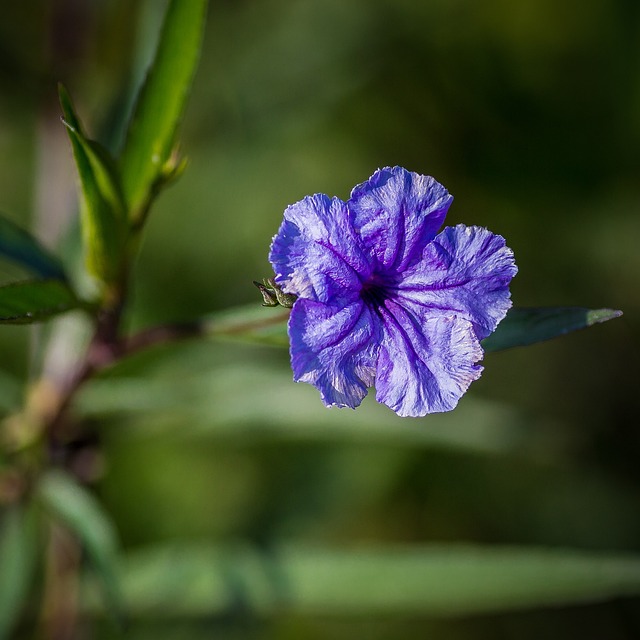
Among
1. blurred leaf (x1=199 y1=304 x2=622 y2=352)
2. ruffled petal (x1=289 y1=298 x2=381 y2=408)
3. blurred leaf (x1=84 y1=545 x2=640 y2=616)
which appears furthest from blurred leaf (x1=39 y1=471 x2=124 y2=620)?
ruffled petal (x1=289 y1=298 x2=381 y2=408)

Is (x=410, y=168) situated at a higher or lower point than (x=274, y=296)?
higher

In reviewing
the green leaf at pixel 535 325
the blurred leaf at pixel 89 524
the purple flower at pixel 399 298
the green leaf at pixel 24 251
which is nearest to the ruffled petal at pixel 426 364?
the purple flower at pixel 399 298

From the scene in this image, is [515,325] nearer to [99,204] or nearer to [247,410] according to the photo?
[99,204]

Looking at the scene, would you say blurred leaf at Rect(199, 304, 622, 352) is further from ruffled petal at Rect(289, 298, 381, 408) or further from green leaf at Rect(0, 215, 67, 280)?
green leaf at Rect(0, 215, 67, 280)

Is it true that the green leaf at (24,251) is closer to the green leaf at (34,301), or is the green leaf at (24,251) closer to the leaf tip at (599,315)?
the green leaf at (34,301)

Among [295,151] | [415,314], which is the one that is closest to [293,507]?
[295,151]

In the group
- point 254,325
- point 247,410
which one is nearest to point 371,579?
point 247,410

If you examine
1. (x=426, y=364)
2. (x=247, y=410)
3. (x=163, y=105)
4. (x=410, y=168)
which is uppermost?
(x=410, y=168)

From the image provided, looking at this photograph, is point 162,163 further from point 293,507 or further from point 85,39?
point 85,39
